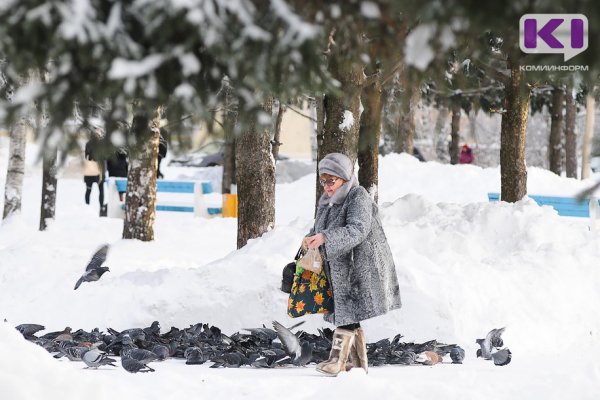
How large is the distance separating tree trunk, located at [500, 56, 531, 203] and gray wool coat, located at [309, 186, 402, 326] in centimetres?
703

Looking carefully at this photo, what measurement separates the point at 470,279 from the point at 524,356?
3.87ft

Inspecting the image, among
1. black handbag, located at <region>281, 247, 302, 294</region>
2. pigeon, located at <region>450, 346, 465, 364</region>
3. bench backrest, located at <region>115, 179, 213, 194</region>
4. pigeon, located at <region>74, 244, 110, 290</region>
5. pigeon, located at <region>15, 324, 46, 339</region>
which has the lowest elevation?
pigeon, located at <region>450, 346, 465, 364</region>

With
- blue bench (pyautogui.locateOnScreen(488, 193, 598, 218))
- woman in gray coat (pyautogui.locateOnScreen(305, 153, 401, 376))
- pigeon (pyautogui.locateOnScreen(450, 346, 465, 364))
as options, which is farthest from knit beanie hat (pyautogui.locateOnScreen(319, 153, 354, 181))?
blue bench (pyautogui.locateOnScreen(488, 193, 598, 218))

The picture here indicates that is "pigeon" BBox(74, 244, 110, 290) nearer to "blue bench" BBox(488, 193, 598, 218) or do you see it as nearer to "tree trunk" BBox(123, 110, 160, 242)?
"tree trunk" BBox(123, 110, 160, 242)

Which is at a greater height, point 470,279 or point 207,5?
point 207,5

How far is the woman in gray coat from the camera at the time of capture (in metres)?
7.42

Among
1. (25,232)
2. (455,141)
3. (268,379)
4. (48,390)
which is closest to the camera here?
(48,390)

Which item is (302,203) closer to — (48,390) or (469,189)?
(469,189)

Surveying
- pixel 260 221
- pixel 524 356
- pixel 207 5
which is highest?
pixel 207 5

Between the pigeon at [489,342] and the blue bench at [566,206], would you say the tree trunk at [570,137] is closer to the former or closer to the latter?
the blue bench at [566,206]

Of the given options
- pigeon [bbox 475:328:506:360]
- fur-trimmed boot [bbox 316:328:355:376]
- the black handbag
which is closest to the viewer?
fur-trimmed boot [bbox 316:328:355:376]

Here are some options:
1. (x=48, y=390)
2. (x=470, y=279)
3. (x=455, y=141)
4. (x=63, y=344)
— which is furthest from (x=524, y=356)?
(x=455, y=141)

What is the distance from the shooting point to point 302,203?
2311cm

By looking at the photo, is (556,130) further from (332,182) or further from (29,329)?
(332,182)
